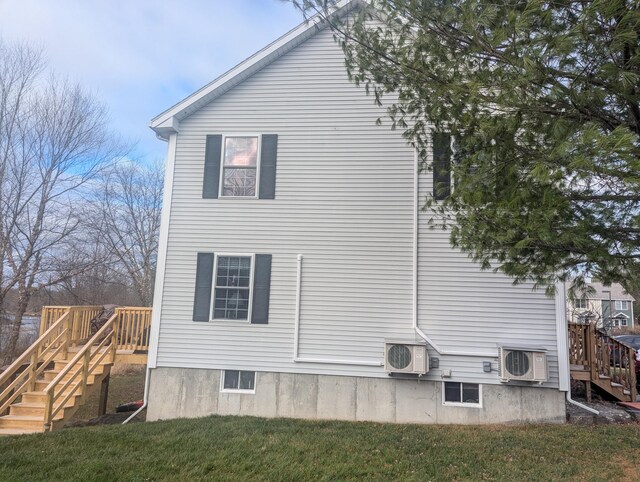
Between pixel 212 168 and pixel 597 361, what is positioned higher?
pixel 212 168

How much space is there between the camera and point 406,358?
7.06m

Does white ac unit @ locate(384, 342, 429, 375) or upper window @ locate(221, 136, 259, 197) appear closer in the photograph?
white ac unit @ locate(384, 342, 429, 375)

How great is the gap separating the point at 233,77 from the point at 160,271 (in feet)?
13.6

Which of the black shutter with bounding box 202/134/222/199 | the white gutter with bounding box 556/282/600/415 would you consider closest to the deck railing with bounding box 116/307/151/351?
the black shutter with bounding box 202/134/222/199

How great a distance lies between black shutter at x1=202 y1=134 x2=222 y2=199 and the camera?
27.0ft

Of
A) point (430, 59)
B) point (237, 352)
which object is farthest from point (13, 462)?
point (430, 59)

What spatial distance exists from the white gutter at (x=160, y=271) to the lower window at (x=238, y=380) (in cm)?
143

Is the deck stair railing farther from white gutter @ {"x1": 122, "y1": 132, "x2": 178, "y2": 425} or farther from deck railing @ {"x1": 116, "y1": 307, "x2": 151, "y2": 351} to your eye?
deck railing @ {"x1": 116, "y1": 307, "x2": 151, "y2": 351}

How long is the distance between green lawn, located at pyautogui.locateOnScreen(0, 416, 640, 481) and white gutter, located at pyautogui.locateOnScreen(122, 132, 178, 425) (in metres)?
1.41

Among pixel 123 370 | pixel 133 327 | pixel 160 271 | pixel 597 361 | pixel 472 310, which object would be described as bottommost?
pixel 123 370

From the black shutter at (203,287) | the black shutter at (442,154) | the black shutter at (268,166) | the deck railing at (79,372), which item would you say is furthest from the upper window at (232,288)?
the black shutter at (442,154)

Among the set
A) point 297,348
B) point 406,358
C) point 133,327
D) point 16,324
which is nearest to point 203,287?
point 133,327

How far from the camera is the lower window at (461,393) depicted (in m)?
7.20

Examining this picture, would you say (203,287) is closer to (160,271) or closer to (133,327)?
(160,271)
